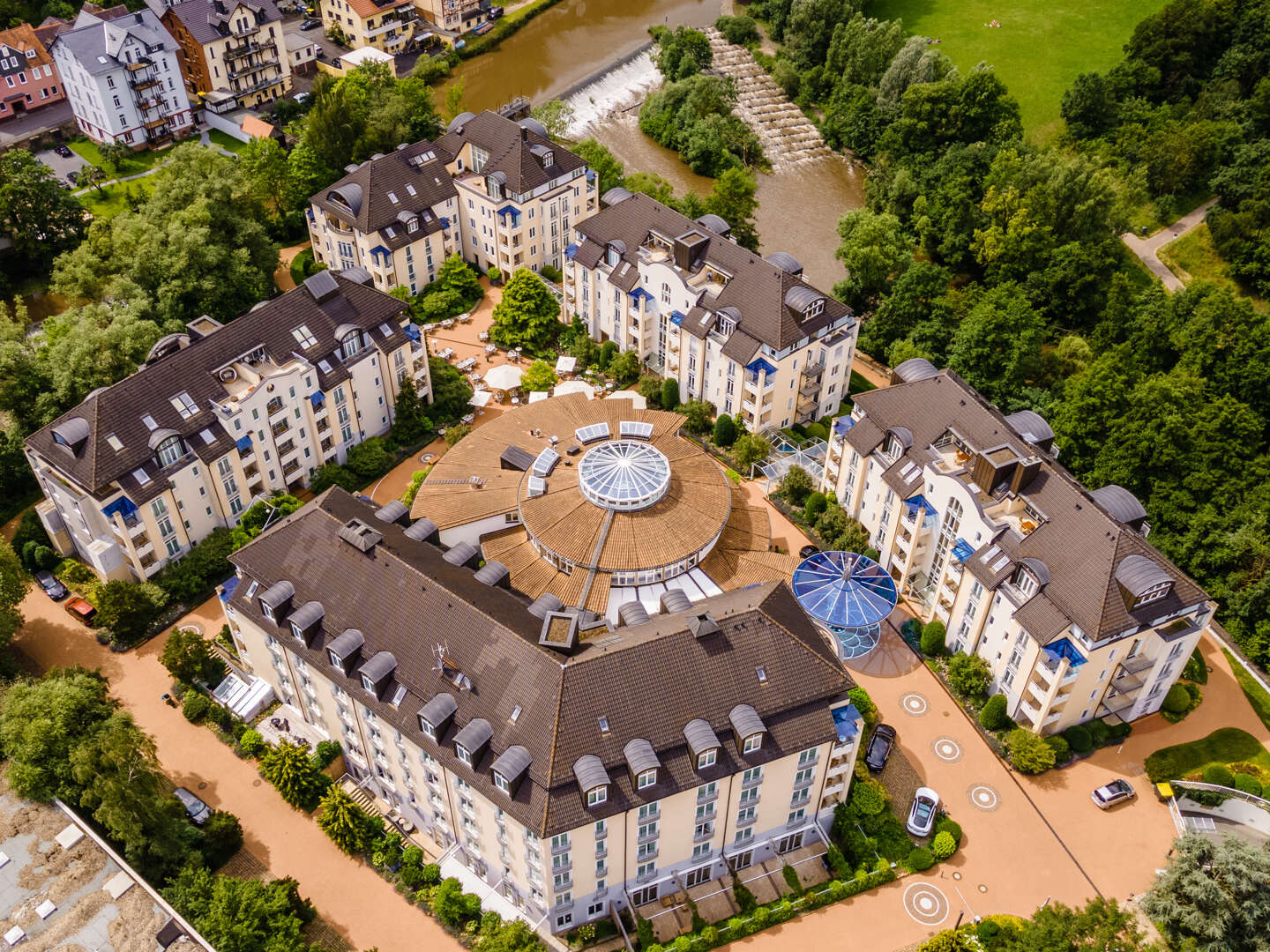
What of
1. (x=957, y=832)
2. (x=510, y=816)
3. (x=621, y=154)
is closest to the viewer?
(x=510, y=816)

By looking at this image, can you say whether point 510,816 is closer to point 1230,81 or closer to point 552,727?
point 552,727

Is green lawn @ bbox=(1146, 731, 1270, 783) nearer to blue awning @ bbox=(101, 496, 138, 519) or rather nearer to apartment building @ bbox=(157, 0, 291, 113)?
blue awning @ bbox=(101, 496, 138, 519)

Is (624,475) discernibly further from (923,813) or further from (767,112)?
(767,112)

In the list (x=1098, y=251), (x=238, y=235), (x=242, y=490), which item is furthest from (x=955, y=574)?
(x=238, y=235)

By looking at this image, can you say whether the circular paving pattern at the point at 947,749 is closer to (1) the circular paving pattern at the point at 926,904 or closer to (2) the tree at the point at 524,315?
(1) the circular paving pattern at the point at 926,904

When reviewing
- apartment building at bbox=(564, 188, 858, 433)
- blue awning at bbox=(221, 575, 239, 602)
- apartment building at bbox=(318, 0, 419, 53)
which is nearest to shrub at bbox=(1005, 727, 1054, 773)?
apartment building at bbox=(564, 188, 858, 433)

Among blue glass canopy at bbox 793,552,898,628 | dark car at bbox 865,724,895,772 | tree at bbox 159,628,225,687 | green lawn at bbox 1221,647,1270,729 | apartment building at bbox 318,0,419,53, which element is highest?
apartment building at bbox 318,0,419,53
